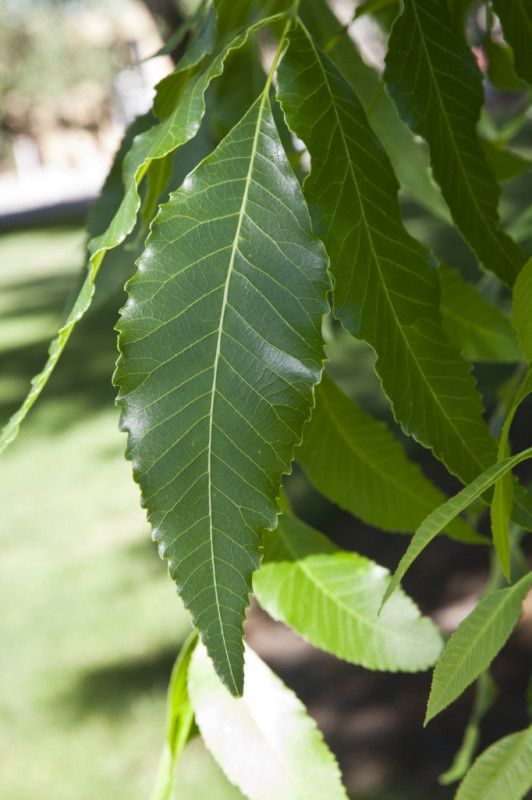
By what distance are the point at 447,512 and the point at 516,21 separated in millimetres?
230

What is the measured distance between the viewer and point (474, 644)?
38cm

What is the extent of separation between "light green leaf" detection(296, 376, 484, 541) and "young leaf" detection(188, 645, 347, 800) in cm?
10

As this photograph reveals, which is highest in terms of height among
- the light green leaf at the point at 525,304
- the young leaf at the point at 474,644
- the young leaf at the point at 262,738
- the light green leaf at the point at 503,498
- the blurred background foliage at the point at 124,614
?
the light green leaf at the point at 525,304

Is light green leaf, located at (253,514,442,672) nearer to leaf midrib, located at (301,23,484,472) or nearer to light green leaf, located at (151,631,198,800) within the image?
light green leaf, located at (151,631,198,800)

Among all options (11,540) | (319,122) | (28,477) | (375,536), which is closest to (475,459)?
(319,122)

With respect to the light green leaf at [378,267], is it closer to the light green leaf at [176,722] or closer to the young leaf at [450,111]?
the young leaf at [450,111]

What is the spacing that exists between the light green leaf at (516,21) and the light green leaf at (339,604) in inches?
10.1

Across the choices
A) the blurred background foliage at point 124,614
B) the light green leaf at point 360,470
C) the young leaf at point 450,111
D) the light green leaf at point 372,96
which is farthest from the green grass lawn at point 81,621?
the young leaf at point 450,111

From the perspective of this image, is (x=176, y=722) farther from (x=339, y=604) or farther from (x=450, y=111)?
(x=450, y=111)

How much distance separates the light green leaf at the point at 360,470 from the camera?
0.55 m

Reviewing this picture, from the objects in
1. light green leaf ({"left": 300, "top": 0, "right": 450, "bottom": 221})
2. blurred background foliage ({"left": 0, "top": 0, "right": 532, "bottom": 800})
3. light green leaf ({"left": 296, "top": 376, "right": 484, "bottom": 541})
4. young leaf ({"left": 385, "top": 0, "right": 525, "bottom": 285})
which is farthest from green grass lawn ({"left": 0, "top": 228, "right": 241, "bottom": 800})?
young leaf ({"left": 385, "top": 0, "right": 525, "bottom": 285})

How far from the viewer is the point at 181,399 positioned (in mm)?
362

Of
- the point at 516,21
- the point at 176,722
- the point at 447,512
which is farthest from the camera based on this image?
the point at 176,722

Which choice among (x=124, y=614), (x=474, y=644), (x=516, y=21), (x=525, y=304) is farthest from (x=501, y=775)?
(x=124, y=614)
